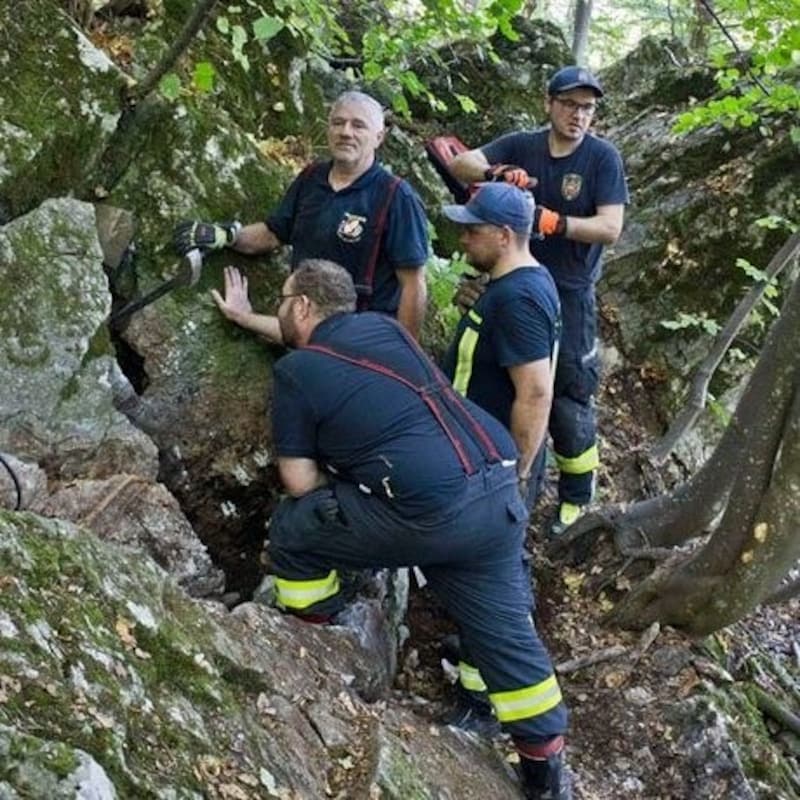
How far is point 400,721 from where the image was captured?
437 centimetres

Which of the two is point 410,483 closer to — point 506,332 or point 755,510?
point 506,332

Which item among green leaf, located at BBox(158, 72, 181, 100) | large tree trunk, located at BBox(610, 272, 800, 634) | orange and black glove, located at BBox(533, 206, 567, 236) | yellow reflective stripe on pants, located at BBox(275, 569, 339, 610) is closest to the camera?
yellow reflective stripe on pants, located at BBox(275, 569, 339, 610)

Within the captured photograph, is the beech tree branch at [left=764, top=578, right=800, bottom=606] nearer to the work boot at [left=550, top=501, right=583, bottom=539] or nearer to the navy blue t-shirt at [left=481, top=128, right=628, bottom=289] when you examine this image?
the work boot at [left=550, top=501, right=583, bottom=539]

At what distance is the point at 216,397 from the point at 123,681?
2631 mm

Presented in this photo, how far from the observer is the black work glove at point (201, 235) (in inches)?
217

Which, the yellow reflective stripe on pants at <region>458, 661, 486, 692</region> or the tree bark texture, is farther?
the tree bark texture

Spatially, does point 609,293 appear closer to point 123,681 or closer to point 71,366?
point 71,366

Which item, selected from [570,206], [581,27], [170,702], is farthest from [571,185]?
[581,27]

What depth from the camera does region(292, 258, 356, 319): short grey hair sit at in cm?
435

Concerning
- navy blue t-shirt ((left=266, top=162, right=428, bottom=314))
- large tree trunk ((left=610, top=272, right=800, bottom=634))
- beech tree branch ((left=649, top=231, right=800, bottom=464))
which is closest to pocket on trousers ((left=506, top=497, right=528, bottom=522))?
large tree trunk ((left=610, top=272, right=800, bottom=634))

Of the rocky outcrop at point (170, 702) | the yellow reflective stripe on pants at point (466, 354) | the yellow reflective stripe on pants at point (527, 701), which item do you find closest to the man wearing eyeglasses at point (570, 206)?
the yellow reflective stripe on pants at point (466, 354)

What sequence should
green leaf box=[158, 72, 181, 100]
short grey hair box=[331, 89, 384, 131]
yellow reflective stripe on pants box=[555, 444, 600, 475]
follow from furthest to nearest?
1. yellow reflective stripe on pants box=[555, 444, 600, 475]
2. green leaf box=[158, 72, 181, 100]
3. short grey hair box=[331, 89, 384, 131]

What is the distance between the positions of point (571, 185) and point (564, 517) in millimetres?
2340

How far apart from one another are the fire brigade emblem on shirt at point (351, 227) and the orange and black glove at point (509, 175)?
2.82 feet
